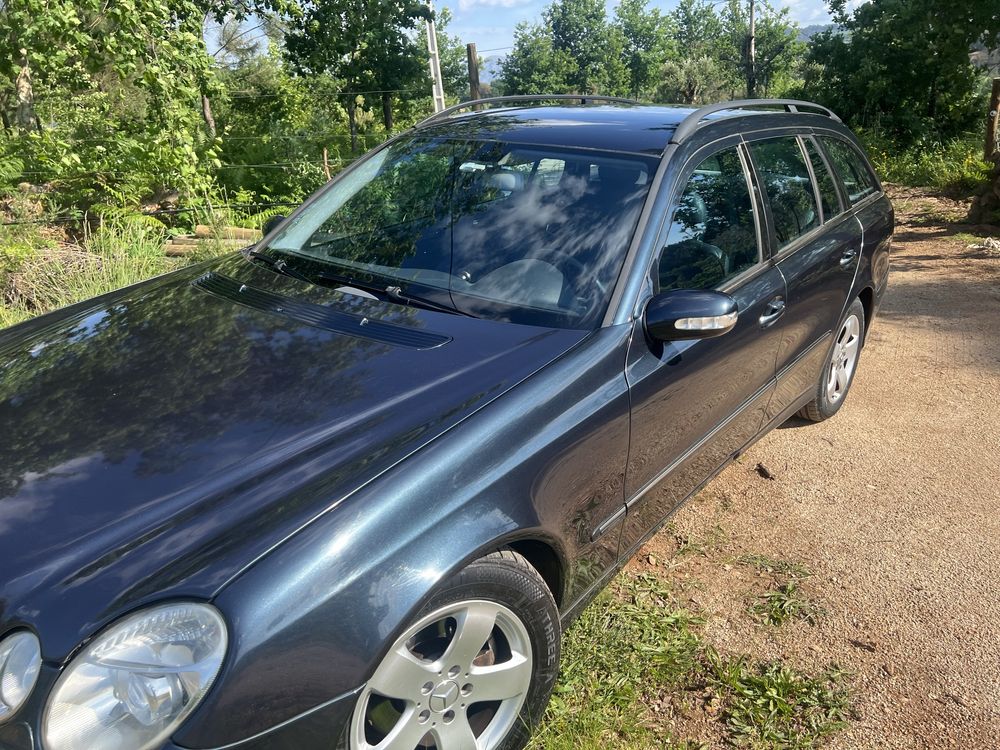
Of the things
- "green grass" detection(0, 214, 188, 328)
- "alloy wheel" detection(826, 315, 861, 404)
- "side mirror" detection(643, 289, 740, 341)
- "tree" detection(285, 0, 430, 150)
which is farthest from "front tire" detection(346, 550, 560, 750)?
"tree" detection(285, 0, 430, 150)

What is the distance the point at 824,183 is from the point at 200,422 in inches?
122

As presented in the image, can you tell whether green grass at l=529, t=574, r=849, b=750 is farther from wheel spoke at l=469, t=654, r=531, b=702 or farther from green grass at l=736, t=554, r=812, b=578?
green grass at l=736, t=554, r=812, b=578

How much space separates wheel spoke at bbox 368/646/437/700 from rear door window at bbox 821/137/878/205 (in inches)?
130

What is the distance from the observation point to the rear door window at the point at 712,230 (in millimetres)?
2688

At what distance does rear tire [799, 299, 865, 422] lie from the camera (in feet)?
13.4

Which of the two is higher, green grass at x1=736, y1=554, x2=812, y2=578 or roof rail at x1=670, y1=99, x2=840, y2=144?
roof rail at x1=670, y1=99, x2=840, y2=144

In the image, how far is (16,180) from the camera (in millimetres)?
8062

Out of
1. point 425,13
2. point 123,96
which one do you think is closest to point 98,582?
point 123,96

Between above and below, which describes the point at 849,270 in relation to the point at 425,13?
below

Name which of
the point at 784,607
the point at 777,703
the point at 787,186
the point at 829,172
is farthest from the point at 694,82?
the point at 777,703

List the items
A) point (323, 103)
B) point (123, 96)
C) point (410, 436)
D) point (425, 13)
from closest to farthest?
point (410, 436) → point (123, 96) → point (425, 13) → point (323, 103)

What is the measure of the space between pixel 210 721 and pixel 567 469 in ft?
3.53

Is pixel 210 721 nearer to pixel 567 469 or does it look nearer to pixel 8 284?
pixel 567 469

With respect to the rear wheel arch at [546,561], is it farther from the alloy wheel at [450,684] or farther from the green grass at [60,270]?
the green grass at [60,270]
